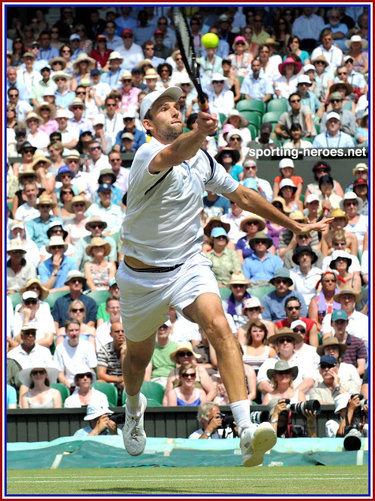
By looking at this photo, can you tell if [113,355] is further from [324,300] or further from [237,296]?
[324,300]

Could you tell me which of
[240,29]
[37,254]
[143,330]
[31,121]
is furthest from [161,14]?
[143,330]

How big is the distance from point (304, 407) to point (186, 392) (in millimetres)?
1487

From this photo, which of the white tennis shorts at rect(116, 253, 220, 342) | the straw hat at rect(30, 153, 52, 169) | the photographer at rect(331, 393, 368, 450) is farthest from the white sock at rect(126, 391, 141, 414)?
the straw hat at rect(30, 153, 52, 169)

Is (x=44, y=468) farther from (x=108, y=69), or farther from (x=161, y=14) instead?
(x=161, y=14)

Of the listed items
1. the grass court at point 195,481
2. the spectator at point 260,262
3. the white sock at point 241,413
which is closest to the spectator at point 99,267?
the spectator at point 260,262

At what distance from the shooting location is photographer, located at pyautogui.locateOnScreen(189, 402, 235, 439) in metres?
11.2

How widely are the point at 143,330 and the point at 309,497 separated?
6.44ft

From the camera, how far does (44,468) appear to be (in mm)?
10719

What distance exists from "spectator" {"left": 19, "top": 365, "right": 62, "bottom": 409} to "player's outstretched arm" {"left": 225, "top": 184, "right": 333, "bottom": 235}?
5370 mm

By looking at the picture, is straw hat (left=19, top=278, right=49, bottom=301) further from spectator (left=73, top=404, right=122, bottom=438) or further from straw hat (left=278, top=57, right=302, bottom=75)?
straw hat (left=278, top=57, right=302, bottom=75)

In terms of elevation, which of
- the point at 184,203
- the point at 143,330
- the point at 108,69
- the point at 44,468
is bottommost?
the point at 44,468

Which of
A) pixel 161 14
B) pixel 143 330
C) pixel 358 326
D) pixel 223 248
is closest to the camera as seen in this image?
pixel 143 330

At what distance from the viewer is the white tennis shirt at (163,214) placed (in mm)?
7151

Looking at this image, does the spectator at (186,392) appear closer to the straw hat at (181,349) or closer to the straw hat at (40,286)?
the straw hat at (181,349)
